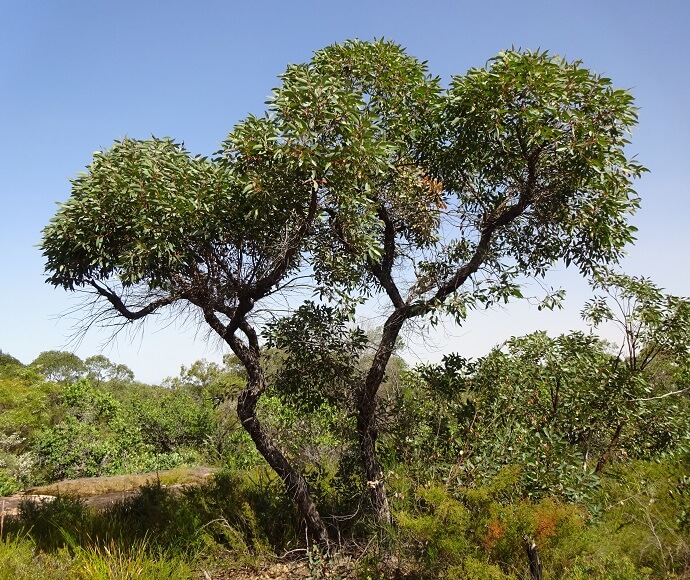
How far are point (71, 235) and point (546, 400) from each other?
601 centimetres

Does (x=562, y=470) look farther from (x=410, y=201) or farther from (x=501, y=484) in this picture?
(x=410, y=201)

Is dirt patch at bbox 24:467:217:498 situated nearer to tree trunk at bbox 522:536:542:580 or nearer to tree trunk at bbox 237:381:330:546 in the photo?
tree trunk at bbox 237:381:330:546

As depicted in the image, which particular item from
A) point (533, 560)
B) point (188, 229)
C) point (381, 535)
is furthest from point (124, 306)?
point (533, 560)

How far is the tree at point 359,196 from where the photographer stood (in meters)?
5.36

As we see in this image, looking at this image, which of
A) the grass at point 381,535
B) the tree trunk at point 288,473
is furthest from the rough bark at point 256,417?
the grass at point 381,535

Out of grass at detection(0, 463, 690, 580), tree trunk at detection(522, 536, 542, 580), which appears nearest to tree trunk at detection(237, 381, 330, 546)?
grass at detection(0, 463, 690, 580)

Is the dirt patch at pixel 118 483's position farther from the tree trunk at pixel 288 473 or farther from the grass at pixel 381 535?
the tree trunk at pixel 288 473

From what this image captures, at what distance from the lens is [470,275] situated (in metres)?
6.30

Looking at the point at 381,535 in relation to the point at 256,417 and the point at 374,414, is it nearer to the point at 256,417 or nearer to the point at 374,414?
the point at 374,414

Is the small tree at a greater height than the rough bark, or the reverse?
the small tree

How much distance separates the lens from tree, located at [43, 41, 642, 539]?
5.36 metres

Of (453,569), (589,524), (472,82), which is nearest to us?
(453,569)

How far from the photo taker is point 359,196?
539 centimetres

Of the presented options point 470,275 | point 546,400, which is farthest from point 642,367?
point 470,275
